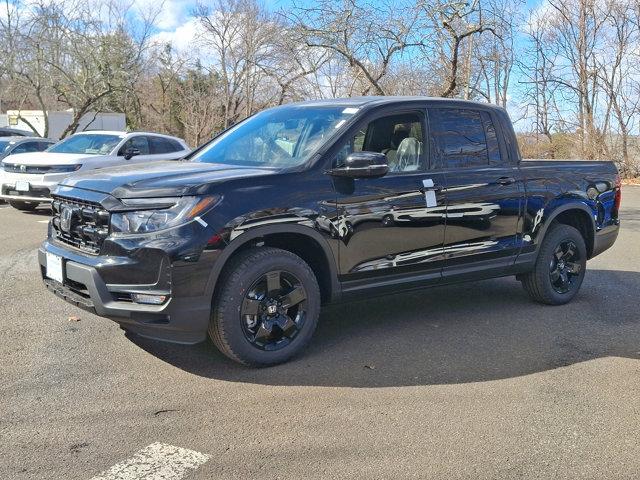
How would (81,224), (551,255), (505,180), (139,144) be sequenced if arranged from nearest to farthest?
(81,224), (505,180), (551,255), (139,144)

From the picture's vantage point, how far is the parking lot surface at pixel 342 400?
10.4ft

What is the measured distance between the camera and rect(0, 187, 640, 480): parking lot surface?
124 inches

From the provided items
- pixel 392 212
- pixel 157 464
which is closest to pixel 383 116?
pixel 392 212

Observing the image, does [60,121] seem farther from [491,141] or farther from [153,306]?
[153,306]

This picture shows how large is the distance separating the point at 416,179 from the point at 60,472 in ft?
10.5

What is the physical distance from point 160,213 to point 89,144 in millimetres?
9858

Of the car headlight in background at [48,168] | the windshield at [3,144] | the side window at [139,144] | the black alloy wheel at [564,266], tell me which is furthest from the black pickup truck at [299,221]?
the windshield at [3,144]

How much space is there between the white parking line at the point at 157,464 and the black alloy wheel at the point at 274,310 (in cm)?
112

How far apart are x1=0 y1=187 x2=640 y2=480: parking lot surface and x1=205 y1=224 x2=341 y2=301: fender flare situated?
593 millimetres

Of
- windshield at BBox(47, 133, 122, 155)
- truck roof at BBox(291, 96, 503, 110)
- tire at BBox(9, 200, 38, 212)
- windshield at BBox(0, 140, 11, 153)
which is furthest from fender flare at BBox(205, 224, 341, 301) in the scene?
windshield at BBox(0, 140, 11, 153)

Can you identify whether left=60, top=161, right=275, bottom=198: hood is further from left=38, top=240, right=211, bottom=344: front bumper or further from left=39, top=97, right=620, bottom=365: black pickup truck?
left=38, top=240, right=211, bottom=344: front bumper

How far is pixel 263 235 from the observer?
4156mm

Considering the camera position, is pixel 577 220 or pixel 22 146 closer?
pixel 577 220

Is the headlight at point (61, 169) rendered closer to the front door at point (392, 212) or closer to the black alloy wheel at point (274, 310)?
the front door at point (392, 212)
